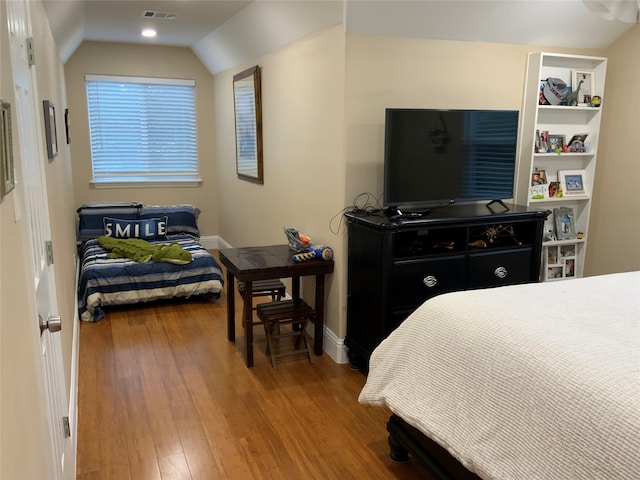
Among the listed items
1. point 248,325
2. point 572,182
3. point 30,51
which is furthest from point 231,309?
point 572,182

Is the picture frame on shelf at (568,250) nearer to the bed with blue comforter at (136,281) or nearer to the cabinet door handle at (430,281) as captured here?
the cabinet door handle at (430,281)

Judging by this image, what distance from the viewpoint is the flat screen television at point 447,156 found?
305 centimetres

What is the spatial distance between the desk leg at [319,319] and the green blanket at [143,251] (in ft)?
5.21

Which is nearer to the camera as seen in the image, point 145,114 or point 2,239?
point 2,239

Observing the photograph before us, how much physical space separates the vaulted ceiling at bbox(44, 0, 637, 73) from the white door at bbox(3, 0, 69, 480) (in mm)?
1249

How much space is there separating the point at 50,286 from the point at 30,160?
50 cm

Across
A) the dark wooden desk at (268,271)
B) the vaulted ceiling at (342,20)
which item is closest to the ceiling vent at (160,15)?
the vaulted ceiling at (342,20)

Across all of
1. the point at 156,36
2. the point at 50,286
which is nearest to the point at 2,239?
the point at 50,286

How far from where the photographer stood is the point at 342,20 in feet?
9.92

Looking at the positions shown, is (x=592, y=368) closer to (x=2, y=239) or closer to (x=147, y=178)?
(x=2, y=239)

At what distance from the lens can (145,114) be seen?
6.12m

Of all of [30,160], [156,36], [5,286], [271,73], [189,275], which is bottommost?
[189,275]

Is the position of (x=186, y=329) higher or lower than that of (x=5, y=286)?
lower

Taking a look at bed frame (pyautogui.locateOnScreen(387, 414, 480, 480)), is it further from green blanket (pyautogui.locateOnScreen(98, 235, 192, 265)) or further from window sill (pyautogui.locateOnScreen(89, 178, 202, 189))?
window sill (pyautogui.locateOnScreen(89, 178, 202, 189))
